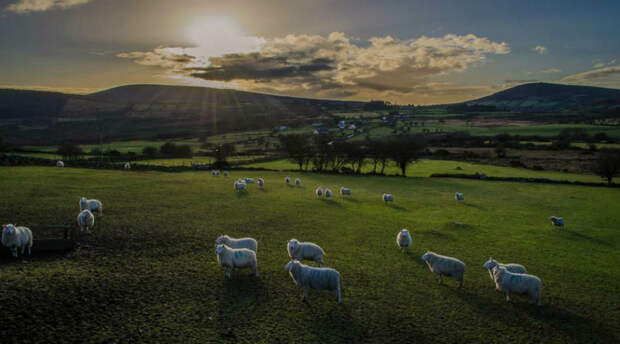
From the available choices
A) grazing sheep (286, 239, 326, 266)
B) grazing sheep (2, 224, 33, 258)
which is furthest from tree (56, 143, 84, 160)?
grazing sheep (286, 239, 326, 266)

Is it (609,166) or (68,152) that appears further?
(68,152)

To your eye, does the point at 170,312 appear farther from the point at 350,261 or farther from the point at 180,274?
the point at 350,261

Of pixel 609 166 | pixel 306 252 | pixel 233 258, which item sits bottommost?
pixel 306 252

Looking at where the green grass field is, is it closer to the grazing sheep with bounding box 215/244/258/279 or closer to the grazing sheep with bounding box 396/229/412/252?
the grazing sheep with bounding box 396/229/412/252

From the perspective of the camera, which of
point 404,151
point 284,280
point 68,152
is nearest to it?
A: point 284,280

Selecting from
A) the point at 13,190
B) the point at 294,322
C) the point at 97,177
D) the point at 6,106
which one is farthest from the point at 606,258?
the point at 6,106

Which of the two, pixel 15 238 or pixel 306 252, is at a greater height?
pixel 15 238

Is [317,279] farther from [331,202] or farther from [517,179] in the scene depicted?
[517,179]

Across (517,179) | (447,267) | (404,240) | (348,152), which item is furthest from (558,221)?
(348,152)
